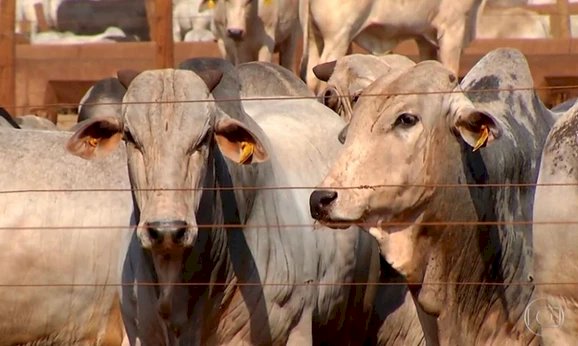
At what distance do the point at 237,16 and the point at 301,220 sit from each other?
8.52 m

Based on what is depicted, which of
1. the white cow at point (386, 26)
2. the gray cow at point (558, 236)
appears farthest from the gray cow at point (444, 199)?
the white cow at point (386, 26)

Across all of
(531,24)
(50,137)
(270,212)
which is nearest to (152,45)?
(531,24)

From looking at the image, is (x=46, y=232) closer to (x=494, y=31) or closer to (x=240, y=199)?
Answer: (x=240, y=199)

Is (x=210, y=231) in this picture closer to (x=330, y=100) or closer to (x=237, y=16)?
(x=330, y=100)

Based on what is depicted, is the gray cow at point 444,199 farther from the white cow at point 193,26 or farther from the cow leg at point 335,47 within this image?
the white cow at point 193,26

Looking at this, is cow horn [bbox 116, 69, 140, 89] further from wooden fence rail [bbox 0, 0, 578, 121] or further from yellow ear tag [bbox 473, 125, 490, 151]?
wooden fence rail [bbox 0, 0, 578, 121]

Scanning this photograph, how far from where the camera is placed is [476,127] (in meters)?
7.09

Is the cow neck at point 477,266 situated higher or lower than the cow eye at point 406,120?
lower

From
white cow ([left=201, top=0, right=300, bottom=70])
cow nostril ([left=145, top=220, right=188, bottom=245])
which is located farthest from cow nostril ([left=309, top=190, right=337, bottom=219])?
white cow ([left=201, top=0, right=300, bottom=70])

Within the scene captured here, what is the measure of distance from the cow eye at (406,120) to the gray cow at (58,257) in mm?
1902

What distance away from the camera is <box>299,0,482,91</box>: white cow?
1470 cm

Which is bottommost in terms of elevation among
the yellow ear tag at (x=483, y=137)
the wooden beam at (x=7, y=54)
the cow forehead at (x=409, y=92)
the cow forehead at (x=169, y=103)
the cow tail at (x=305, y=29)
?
the cow tail at (x=305, y=29)

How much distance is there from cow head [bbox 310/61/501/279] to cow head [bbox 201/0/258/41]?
29.1 ft

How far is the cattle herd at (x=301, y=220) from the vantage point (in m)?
7.01
